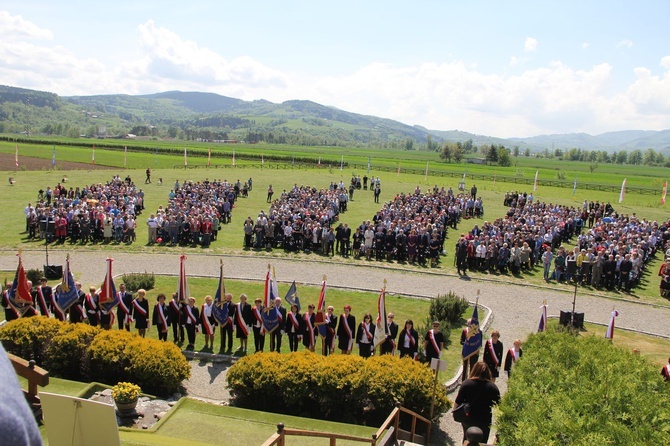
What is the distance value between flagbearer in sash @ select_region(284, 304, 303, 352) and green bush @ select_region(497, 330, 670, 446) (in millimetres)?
6240

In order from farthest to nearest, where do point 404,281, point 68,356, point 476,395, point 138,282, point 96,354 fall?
1. point 404,281
2. point 138,282
3. point 68,356
4. point 96,354
5. point 476,395

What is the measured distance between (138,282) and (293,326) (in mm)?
7878

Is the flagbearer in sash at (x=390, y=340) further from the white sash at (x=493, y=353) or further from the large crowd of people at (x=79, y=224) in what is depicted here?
the large crowd of people at (x=79, y=224)

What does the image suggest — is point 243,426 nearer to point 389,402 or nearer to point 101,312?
point 389,402

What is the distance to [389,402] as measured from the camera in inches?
426

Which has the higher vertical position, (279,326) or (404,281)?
(279,326)

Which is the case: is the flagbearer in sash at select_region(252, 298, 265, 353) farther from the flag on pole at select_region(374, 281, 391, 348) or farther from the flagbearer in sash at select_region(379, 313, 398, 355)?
the flagbearer in sash at select_region(379, 313, 398, 355)

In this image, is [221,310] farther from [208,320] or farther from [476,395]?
[476,395]

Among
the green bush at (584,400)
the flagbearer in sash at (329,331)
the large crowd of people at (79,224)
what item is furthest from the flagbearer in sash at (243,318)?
the large crowd of people at (79,224)

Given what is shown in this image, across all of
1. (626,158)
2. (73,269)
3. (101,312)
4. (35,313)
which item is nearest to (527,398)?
(101,312)

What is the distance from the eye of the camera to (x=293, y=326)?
14.5 meters

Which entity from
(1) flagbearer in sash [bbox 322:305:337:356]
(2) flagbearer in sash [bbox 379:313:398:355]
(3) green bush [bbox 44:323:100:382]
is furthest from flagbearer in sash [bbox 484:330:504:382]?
(3) green bush [bbox 44:323:100:382]

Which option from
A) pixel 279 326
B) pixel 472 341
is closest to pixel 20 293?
pixel 279 326

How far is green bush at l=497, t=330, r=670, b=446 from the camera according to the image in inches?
241
